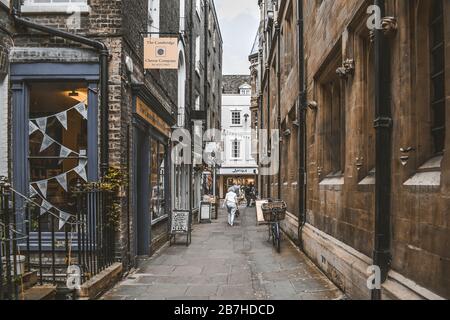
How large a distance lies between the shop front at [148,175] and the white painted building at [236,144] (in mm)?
32035

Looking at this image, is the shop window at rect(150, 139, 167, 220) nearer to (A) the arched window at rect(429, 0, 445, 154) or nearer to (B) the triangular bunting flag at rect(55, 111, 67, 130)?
(B) the triangular bunting flag at rect(55, 111, 67, 130)

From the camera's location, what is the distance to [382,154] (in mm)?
5980

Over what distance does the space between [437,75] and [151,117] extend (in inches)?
297

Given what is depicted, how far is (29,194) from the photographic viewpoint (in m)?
8.58

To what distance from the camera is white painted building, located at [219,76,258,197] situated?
47.6 m

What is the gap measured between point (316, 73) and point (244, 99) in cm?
4103

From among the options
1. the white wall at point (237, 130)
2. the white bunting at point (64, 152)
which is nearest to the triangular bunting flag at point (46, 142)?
the white bunting at point (64, 152)

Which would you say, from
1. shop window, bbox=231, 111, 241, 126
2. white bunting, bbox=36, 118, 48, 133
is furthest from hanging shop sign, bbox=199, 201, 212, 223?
shop window, bbox=231, 111, 241, 126

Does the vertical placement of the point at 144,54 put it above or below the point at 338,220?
above

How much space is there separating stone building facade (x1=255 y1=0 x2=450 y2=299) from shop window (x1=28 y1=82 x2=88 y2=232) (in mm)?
4588

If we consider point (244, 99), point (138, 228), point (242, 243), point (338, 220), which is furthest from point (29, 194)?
point (244, 99)

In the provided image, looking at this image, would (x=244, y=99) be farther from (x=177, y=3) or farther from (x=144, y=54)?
(x=144, y=54)

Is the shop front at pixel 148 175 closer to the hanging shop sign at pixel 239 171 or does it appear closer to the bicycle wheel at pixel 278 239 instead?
the bicycle wheel at pixel 278 239
